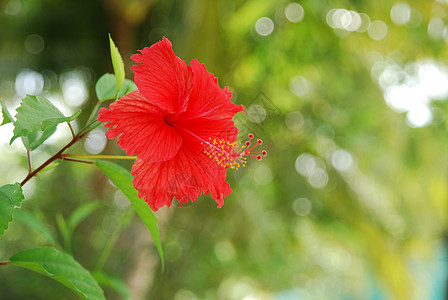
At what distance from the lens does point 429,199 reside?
419cm

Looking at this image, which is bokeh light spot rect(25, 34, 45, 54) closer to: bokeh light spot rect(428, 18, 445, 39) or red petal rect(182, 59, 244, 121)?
bokeh light spot rect(428, 18, 445, 39)

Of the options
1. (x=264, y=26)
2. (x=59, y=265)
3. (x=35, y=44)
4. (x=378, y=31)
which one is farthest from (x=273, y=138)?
(x=59, y=265)

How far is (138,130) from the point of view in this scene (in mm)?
372

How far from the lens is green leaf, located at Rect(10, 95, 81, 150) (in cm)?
33

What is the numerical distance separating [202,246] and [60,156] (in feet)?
8.48

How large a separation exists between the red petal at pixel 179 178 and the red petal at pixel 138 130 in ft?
0.05

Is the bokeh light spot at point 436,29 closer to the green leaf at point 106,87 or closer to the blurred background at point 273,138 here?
the blurred background at point 273,138

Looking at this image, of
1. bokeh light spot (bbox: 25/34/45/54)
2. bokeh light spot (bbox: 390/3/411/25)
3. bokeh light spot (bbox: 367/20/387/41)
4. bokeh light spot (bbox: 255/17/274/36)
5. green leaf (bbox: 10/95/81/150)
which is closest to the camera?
green leaf (bbox: 10/95/81/150)

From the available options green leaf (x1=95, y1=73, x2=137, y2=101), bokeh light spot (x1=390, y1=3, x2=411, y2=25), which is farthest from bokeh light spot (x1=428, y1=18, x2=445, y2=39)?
green leaf (x1=95, y1=73, x2=137, y2=101)

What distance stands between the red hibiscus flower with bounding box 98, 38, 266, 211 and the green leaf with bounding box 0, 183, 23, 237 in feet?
0.28

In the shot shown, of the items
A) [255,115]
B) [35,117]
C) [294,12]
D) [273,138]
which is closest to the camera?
[35,117]

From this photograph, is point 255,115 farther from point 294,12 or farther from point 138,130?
point 294,12

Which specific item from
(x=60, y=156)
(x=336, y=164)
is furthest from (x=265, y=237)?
(x=60, y=156)

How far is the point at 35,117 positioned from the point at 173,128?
0.11m
